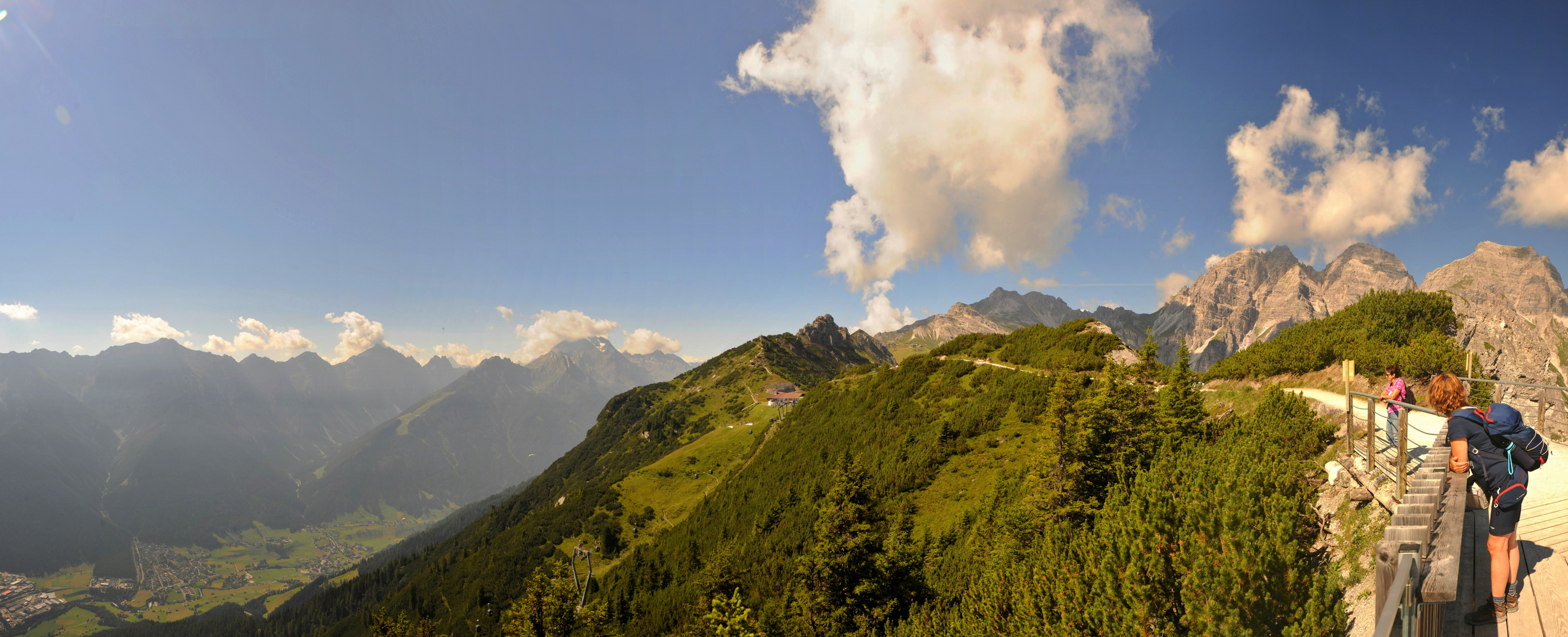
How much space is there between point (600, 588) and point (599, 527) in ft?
57.1

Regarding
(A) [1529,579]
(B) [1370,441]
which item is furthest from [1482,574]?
(B) [1370,441]

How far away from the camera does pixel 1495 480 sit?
→ 23.4ft

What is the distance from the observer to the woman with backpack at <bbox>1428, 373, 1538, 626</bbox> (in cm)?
658

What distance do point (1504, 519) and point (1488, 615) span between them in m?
1.28

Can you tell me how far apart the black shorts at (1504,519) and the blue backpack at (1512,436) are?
55cm

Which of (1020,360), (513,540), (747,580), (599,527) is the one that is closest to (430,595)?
(513,540)

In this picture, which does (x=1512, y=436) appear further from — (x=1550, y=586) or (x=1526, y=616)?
(x=1526, y=616)

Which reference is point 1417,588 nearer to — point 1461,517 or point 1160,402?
point 1461,517

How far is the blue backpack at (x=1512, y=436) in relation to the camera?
696cm

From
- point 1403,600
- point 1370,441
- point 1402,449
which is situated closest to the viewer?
point 1403,600

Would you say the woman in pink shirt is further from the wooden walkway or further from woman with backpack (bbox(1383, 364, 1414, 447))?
the wooden walkway

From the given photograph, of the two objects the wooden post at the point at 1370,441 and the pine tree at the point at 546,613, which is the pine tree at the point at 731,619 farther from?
the wooden post at the point at 1370,441

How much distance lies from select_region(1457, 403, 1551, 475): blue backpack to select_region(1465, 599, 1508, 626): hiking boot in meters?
1.84

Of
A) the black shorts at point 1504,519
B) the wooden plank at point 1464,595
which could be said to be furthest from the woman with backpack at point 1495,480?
the wooden plank at point 1464,595
